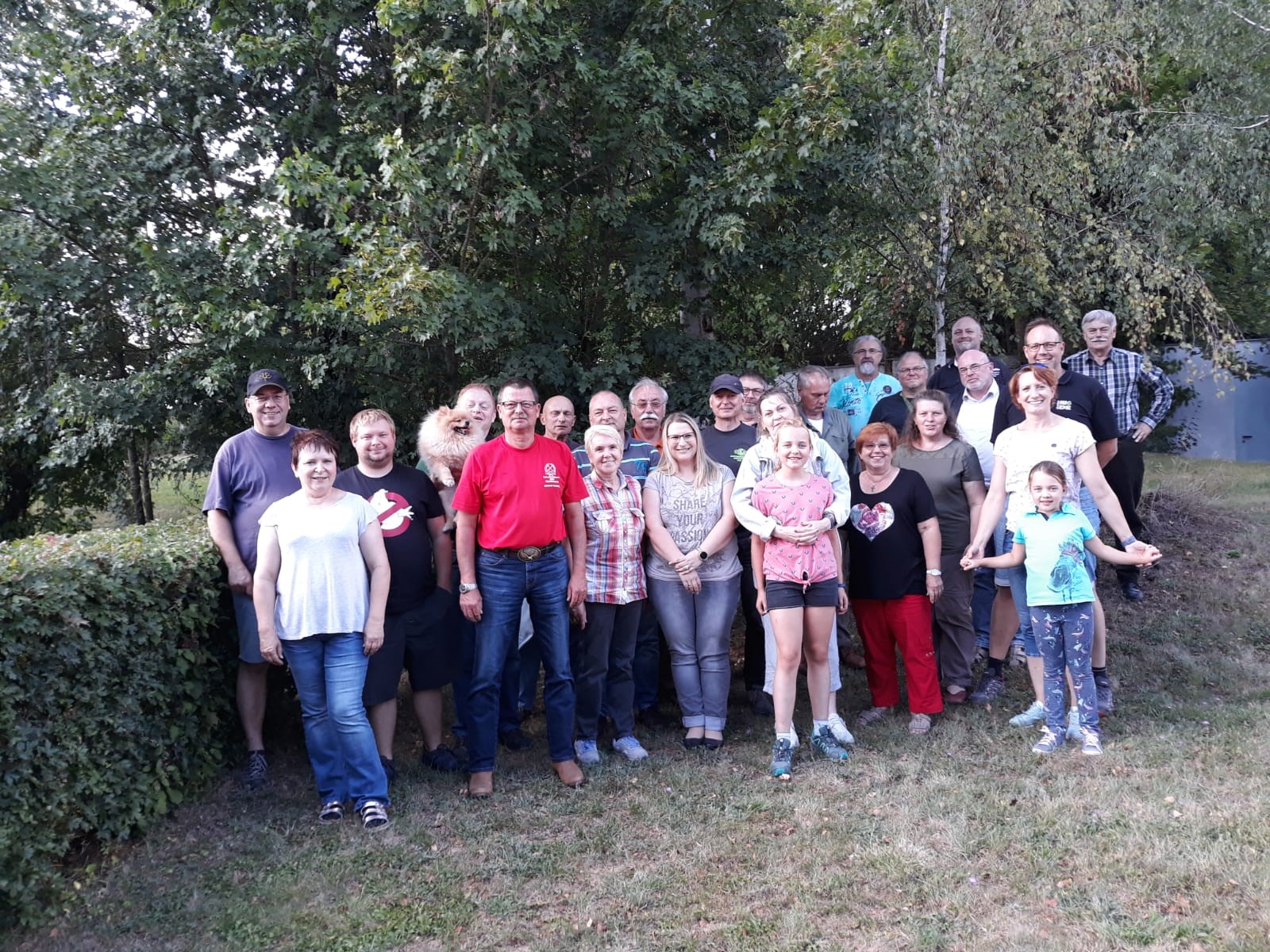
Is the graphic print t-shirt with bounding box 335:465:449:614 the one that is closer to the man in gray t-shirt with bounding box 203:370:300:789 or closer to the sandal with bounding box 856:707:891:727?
the man in gray t-shirt with bounding box 203:370:300:789

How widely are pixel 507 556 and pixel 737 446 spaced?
162 cm

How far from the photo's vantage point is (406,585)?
499 cm

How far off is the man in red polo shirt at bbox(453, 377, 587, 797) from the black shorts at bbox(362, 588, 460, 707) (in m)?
0.34

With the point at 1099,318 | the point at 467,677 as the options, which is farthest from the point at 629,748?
the point at 1099,318

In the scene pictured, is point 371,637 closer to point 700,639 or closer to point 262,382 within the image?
point 262,382

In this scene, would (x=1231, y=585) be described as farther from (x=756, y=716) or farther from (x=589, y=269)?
(x=589, y=269)

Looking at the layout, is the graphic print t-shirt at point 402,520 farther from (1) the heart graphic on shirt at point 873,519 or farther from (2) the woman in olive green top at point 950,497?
(2) the woman in olive green top at point 950,497

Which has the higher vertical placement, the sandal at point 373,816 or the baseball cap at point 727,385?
the baseball cap at point 727,385

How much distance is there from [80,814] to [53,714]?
0.45 m

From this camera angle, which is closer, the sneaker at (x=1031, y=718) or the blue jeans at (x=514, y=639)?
the blue jeans at (x=514, y=639)

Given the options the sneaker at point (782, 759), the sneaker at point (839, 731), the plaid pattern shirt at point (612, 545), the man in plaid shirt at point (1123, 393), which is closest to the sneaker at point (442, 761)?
the plaid pattern shirt at point (612, 545)

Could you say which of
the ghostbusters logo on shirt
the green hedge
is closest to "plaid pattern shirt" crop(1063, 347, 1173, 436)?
the ghostbusters logo on shirt

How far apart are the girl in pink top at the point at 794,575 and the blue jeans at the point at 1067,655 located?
1.03m

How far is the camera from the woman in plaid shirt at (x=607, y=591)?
523 centimetres
